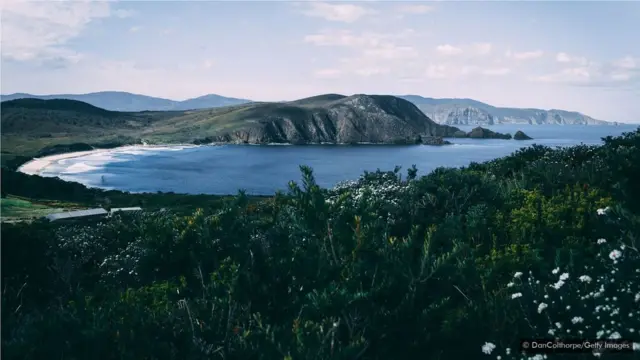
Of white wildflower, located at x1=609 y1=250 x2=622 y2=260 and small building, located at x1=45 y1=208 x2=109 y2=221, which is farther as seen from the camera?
small building, located at x1=45 y1=208 x2=109 y2=221

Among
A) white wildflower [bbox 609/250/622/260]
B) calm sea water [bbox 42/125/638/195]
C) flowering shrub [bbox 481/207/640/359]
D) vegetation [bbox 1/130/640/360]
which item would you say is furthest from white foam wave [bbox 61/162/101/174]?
white wildflower [bbox 609/250/622/260]

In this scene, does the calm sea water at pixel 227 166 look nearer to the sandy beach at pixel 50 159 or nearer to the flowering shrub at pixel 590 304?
the sandy beach at pixel 50 159

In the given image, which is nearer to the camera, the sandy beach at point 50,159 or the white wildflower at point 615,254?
the white wildflower at point 615,254

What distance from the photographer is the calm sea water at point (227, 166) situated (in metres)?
94.6

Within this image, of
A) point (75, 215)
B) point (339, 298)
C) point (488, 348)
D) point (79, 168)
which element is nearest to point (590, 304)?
point (488, 348)

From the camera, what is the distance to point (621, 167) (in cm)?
1030

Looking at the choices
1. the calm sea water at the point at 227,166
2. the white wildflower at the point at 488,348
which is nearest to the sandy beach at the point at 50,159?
the calm sea water at the point at 227,166

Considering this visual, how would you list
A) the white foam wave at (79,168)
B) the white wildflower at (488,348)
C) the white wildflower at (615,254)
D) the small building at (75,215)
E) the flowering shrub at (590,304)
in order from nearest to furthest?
the flowering shrub at (590,304)
the white wildflower at (488,348)
the white wildflower at (615,254)
the small building at (75,215)
the white foam wave at (79,168)

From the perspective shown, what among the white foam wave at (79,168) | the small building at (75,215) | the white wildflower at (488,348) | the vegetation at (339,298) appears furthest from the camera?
the white foam wave at (79,168)

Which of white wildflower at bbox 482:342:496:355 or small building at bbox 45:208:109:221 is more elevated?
white wildflower at bbox 482:342:496:355

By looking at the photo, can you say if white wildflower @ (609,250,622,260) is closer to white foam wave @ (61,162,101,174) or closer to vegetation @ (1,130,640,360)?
vegetation @ (1,130,640,360)

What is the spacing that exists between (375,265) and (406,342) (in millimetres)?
1072

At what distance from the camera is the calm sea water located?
94625 millimetres

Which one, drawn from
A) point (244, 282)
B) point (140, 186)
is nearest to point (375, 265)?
point (244, 282)
